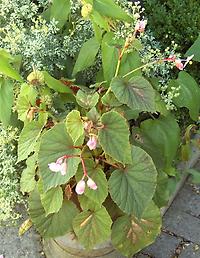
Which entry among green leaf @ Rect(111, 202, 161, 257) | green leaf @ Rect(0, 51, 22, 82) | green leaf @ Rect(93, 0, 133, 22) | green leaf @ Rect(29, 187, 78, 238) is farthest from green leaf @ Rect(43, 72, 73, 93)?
green leaf @ Rect(111, 202, 161, 257)

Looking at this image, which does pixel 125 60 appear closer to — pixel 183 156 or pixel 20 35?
pixel 20 35

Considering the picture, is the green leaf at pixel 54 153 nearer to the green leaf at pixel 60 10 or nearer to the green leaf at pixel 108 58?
the green leaf at pixel 108 58

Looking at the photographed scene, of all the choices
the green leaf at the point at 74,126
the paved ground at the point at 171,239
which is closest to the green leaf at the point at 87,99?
the green leaf at the point at 74,126

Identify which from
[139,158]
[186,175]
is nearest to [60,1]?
[139,158]

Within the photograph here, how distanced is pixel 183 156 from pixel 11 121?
2.71 ft

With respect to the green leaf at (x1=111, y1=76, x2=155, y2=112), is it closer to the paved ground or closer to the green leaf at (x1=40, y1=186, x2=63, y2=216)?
the green leaf at (x1=40, y1=186, x2=63, y2=216)

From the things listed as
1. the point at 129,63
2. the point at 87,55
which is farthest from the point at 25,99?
the point at 129,63

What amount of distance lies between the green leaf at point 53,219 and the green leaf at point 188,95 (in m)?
0.70

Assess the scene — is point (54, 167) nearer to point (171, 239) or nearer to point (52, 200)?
point (52, 200)

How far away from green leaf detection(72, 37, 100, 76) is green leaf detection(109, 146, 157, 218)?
473 millimetres

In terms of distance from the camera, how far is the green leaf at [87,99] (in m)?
2.12

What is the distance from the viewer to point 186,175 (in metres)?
3.07

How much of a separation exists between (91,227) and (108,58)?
65 cm

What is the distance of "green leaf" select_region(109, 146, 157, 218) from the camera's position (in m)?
2.06
